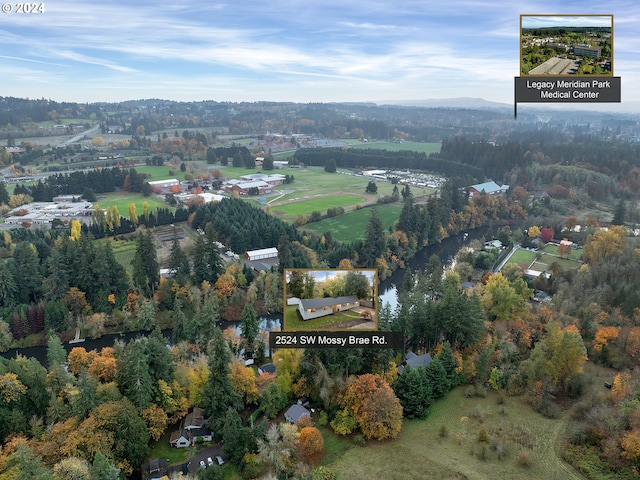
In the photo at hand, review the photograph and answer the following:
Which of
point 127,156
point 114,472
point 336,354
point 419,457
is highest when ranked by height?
point 127,156

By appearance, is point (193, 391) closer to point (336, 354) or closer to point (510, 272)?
point (336, 354)

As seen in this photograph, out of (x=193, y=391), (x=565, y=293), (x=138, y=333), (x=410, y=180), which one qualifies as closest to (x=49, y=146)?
(x=410, y=180)

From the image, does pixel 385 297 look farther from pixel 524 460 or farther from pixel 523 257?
pixel 524 460

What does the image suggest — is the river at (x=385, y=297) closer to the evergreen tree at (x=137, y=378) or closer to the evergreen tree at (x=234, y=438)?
the evergreen tree at (x=234, y=438)

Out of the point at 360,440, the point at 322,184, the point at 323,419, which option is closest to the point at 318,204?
the point at 322,184

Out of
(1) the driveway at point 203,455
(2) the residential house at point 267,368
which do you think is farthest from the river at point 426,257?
(1) the driveway at point 203,455

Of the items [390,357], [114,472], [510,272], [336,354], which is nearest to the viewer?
[114,472]
